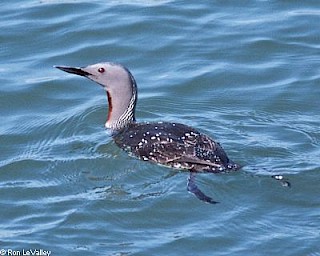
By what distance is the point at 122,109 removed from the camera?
32.9 feet

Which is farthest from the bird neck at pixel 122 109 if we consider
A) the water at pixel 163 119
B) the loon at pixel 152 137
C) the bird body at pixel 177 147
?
the bird body at pixel 177 147

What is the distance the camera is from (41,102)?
10828 millimetres

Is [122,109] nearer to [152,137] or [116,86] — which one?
[116,86]

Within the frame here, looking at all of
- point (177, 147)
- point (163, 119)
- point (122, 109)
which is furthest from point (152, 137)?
point (163, 119)

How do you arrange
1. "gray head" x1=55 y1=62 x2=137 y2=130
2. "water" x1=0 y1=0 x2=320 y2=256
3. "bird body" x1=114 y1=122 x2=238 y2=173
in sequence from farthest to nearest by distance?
"gray head" x1=55 y1=62 x2=137 y2=130 < "bird body" x1=114 y1=122 x2=238 y2=173 < "water" x1=0 y1=0 x2=320 y2=256

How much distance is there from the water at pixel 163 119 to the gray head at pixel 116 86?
0.76ft

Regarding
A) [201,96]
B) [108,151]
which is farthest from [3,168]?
[201,96]

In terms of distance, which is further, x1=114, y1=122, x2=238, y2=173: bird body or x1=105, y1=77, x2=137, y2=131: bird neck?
x1=105, y1=77, x2=137, y2=131: bird neck

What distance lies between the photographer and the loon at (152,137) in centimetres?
903

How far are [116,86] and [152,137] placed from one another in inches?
30.9

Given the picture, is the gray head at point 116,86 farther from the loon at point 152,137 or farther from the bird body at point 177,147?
the bird body at point 177,147

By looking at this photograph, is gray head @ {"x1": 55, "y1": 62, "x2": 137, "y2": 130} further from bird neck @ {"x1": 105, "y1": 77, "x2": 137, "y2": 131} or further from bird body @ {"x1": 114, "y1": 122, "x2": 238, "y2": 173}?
bird body @ {"x1": 114, "y1": 122, "x2": 238, "y2": 173}

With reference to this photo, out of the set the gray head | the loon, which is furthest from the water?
the gray head

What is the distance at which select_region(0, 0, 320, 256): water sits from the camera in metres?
8.16
